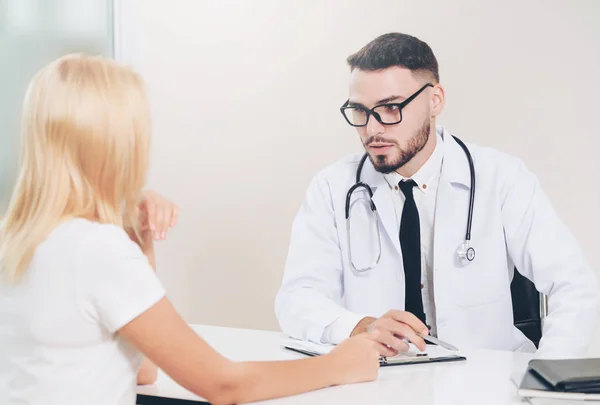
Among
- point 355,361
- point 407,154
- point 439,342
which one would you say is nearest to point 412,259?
point 407,154

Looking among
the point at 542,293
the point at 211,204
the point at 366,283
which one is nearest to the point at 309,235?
the point at 366,283

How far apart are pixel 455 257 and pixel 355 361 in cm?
75

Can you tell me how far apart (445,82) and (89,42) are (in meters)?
1.61

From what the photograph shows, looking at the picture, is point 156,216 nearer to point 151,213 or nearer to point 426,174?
point 151,213

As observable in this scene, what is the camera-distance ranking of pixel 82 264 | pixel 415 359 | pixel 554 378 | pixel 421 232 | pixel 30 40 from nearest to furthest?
pixel 82 264
pixel 554 378
pixel 415 359
pixel 421 232
pixel 30 40

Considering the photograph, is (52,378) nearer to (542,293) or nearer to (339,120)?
(542,293)

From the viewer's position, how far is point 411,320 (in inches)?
61.1

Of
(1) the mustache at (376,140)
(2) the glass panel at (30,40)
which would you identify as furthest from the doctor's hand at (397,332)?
(2) the glass panel at (30,40)

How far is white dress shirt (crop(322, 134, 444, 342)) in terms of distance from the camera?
2.10m

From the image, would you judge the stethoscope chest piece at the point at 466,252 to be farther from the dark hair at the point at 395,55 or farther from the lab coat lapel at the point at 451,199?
the dark hair at the point at 395,55

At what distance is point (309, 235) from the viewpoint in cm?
214

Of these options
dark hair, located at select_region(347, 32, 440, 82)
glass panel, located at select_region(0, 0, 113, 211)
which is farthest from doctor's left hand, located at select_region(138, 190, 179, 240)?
glass panel, located at select_region(0, 0, 113, 211)

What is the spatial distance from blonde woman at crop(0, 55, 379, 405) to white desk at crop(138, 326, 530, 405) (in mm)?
166

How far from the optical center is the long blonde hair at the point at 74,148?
112cm
